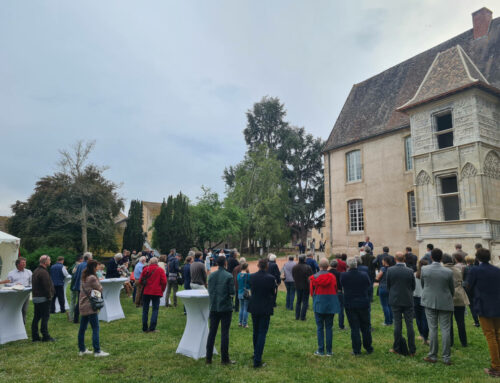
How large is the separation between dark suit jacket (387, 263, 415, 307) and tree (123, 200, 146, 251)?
27.5 metres

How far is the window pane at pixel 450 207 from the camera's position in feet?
62.8

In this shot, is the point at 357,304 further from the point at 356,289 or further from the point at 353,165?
the point at 353,165

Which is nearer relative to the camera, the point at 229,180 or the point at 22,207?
the point at 22,207

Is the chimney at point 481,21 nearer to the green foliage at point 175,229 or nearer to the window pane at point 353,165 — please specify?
the window pane at point 353,165

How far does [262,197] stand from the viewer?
36625 millimetres

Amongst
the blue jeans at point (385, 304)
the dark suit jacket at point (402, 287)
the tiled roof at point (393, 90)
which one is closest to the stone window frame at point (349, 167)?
the tiled roof at point (393, 90)

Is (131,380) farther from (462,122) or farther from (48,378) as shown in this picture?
(462,122)

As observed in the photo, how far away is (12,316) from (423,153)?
18.3 m

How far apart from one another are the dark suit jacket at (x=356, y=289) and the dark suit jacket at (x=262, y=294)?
1.43m

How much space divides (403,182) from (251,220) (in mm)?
17757

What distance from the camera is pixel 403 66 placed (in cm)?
2556

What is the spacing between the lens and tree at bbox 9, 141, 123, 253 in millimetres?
29344

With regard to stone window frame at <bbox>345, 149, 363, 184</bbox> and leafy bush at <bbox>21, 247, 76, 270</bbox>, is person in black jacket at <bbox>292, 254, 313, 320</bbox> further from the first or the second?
leafy bush at <bbox>21, 247, 76, 270</bbox>

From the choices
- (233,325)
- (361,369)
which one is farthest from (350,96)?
(361,369)
